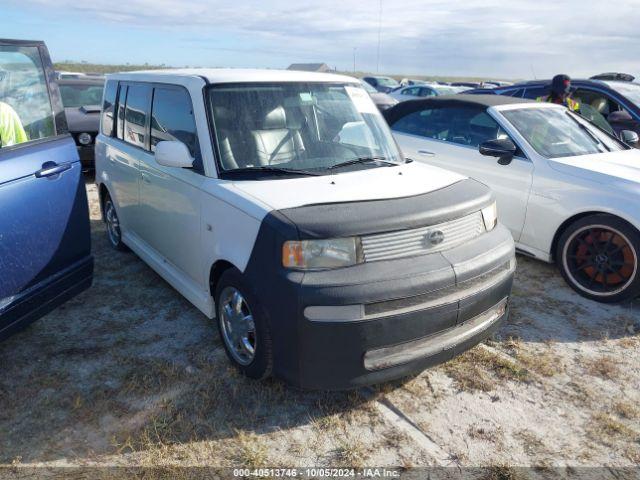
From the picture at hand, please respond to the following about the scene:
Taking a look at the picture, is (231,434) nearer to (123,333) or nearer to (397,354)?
(397,354)

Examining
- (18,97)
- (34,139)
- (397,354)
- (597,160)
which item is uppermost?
(18,97)

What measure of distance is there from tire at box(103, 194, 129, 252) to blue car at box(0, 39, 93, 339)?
70.0 inches

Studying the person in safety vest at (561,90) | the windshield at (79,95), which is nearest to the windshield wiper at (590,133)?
the person in safety vest at (561,90)

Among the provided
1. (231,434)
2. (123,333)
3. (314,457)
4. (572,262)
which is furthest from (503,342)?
(123,333)

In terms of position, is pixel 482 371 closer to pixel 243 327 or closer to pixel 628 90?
pixel 243 327

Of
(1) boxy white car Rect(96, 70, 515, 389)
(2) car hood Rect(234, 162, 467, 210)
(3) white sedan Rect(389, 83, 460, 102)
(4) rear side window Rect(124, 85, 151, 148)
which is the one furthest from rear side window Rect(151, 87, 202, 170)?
(3) white sedan Rect(389, 83, 460, 102)

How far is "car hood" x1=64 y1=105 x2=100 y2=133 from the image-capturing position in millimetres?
8320

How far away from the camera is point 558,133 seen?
5.29m

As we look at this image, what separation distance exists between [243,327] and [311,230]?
91 centimetres

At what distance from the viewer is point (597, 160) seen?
4.87 meters

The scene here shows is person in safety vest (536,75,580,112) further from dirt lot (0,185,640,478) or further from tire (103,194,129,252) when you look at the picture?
tire (103,194,129,252)

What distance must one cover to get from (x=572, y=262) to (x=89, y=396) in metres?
4.13

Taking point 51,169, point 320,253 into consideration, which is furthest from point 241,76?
point 320,253

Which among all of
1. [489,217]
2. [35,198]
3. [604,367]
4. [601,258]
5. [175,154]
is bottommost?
[604,367]
